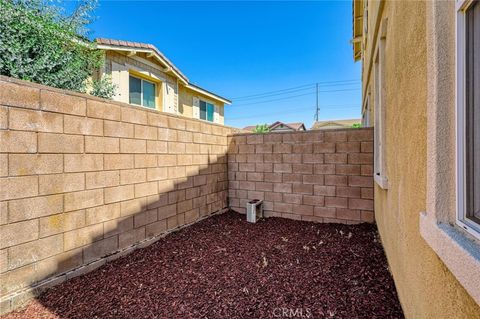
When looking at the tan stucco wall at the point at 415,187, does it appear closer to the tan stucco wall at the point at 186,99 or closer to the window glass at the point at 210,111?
the tan stucco wall at the point at 186,99

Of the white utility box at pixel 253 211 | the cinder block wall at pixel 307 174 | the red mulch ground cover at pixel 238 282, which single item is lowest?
the red mulch ground cover at pixel 238 282

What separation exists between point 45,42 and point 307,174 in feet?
19.3

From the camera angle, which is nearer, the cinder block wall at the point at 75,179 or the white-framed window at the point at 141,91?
the cinder block wall at the point at 75,179

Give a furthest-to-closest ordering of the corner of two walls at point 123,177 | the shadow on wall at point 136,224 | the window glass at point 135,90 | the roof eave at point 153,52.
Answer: the window glass at point 135,90
the roof eave at point 153,52
the shadow on wall at point 136,224
the corner of two walls at point 123,177

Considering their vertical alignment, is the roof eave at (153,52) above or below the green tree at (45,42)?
above

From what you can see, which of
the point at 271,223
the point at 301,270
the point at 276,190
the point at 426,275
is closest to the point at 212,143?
the point at 276,190

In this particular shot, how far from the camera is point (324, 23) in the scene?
14.3 meters

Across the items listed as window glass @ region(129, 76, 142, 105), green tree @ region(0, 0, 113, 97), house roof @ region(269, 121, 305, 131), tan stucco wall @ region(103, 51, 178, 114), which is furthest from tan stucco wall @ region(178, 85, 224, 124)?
house roof @ region(269, 121, 305, 131)

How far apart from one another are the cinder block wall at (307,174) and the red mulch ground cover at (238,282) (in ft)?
2.63

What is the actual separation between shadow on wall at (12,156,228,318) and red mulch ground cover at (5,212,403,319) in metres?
0.13

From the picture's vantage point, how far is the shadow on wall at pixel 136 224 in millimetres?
2729

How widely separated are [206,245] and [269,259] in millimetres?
1099

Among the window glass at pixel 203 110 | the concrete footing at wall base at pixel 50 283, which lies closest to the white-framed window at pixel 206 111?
the window glass at pixel 203 110

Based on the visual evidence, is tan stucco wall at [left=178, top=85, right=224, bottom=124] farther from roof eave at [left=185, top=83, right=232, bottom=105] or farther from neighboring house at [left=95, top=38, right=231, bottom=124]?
roof eave at [left=185, top=83, right=232, bottom=105]
